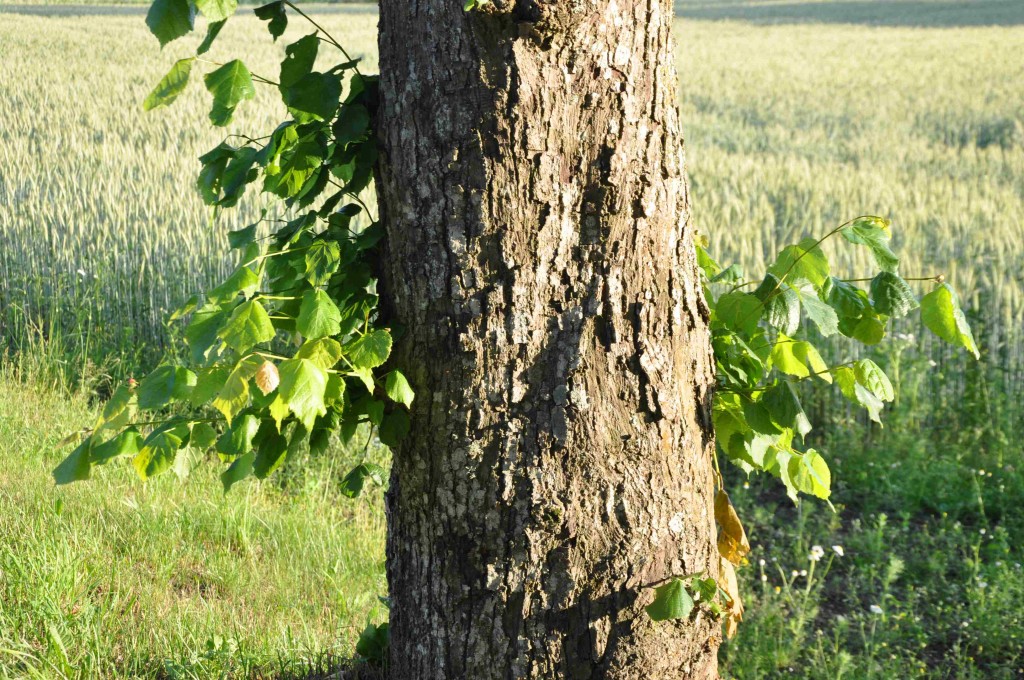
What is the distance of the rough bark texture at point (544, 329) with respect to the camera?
4.94ft

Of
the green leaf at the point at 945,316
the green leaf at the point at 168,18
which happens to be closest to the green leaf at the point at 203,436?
the green leaf at the point at 168,18

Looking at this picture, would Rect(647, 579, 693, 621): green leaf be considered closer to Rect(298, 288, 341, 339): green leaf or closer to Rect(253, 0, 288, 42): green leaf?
Rect(298, 288, 341, 339): green leaf

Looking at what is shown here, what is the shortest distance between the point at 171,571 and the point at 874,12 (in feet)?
105

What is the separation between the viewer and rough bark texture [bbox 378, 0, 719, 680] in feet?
4.94

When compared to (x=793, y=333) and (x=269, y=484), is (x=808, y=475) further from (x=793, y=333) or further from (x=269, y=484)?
(x=269, y=484)

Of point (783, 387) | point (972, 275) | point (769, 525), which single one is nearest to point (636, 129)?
point (783, 387)

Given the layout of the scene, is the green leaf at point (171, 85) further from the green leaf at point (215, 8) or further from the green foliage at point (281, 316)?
the green leaf at point (215, 8)

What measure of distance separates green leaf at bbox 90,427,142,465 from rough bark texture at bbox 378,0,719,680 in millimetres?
457

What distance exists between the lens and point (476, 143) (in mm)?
1507

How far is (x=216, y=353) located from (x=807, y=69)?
17.1 meters

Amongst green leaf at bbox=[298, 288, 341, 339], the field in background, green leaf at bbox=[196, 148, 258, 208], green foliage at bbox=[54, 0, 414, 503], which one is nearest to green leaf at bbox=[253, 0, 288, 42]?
green foliage at bbox=[54, 0, 414, 503]

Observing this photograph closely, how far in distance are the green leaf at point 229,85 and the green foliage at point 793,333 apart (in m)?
0.92

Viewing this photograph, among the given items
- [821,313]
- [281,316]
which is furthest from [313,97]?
[821,313]

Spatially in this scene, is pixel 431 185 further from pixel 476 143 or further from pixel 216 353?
pixel 216 353
